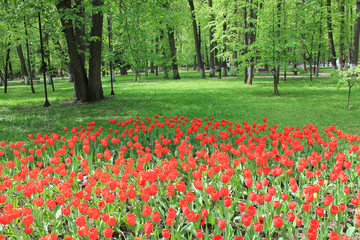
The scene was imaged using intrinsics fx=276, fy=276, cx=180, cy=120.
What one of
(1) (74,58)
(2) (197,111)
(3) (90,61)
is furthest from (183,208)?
(3) (90,61)

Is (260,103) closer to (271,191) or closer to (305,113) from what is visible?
(305,113)

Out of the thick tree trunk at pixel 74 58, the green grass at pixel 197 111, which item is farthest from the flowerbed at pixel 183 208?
the thick tree trunk at pixel 74 58

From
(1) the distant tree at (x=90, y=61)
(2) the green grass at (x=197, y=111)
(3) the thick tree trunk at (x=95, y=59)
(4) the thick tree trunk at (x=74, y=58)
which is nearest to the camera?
(2) the green grass at (x=197, y=111)

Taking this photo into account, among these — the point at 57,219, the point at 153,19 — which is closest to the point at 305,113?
the point at 153,19

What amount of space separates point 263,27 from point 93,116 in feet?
29.6

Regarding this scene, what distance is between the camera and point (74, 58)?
1206 cm

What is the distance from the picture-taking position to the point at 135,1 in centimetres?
1134

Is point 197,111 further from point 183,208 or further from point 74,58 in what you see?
point 183,208

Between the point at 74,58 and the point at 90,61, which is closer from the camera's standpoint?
the point at 74,58

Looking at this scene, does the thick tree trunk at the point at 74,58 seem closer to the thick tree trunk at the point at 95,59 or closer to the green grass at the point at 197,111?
the thick tree trunk at the point at 95,59

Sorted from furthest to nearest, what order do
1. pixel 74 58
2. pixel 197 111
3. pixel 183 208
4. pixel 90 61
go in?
pixel 90 61
pixel 74 58
pixel 197 111
pixel 183 208

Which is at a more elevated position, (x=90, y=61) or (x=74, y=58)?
(x=74, y=58)

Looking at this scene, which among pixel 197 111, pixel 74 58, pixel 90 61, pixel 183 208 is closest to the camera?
pixel 183 208

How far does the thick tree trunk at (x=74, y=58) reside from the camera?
11398mm
